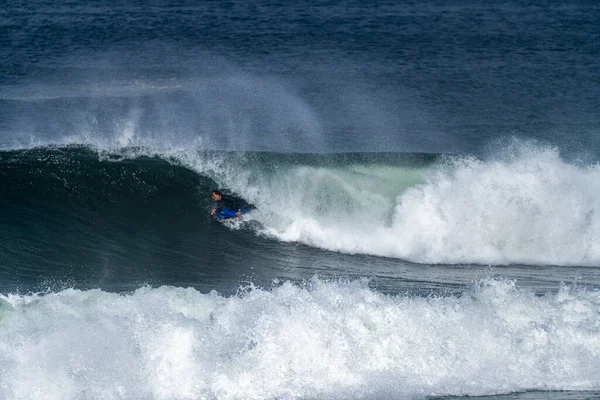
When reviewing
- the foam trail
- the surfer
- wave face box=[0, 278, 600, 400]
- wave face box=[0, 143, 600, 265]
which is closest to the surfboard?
the surfer

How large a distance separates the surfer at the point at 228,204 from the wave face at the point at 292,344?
4511 mm

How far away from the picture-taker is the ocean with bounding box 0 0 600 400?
16.0 meters

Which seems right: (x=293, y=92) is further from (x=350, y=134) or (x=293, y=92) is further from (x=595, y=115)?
(x=595, y=115)

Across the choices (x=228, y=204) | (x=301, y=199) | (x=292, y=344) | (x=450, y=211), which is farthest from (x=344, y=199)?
(x=292, y=344)

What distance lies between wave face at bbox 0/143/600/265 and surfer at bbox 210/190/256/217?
0.90ft

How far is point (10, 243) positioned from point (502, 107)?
15.9 meters

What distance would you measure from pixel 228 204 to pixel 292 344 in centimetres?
663

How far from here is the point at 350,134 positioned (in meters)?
26.0

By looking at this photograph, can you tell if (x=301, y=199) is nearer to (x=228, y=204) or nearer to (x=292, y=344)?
(x=228, y=204)

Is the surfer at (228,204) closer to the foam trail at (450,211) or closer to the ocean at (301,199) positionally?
the ocean at (301,199)

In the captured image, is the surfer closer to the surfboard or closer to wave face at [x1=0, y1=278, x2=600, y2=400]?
the surfboard

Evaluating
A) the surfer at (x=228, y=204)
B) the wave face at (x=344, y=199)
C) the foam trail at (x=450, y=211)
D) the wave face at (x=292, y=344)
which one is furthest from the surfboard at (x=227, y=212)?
the wave face at (x=292, y=344)

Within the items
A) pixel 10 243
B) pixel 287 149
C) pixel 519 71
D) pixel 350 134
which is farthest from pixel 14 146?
pixel 519 71

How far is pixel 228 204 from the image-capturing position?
22.1m
